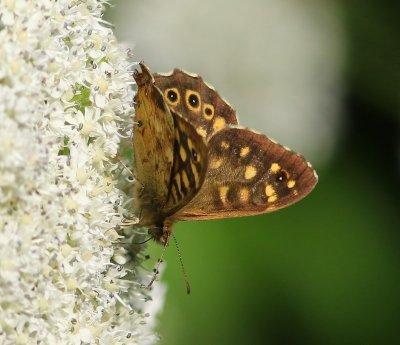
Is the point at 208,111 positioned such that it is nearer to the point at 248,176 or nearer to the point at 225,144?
the point at 225,144

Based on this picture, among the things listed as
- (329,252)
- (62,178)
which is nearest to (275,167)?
(62,178)

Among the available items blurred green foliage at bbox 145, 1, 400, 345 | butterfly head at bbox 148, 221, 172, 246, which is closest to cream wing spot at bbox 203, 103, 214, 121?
butterfly head at bbox 148, 221, 172, 246

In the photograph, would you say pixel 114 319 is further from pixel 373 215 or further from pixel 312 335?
pixel 373 215

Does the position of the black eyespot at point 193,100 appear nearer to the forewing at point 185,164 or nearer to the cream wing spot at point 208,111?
the cream wing spot at point 208,111

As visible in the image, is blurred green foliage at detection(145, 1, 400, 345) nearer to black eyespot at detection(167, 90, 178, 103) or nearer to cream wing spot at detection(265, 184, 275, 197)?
cream wing spot at detection(265, 184, 275, 197)

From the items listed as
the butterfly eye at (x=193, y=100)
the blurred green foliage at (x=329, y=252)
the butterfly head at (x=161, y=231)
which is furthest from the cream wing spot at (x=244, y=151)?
the blurred green foliage at (x=329, y=252)

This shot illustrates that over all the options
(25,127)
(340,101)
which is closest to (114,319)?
(25,127)
